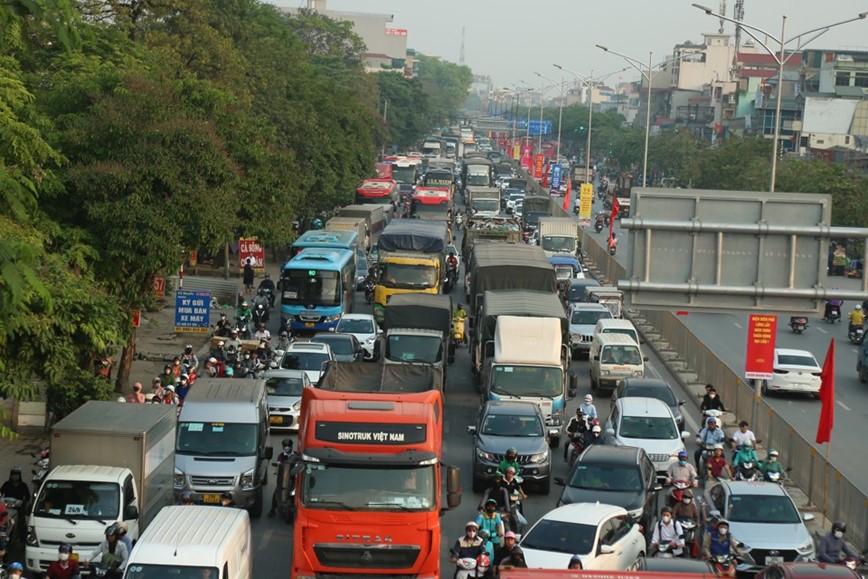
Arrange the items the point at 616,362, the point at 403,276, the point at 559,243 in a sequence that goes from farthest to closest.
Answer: the point at 559,243, the point at 403,276, the point at 616,362

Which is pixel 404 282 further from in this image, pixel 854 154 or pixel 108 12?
pixel 854 154

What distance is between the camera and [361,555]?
55.7 ft

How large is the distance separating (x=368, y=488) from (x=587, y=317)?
25.5 metres

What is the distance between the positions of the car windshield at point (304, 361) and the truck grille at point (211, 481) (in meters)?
10.2

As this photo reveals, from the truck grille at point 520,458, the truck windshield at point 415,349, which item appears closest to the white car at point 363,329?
the truck windshield at point 415,349

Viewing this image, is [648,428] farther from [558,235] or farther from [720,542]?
[558,235]

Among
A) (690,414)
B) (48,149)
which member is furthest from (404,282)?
(48,149)

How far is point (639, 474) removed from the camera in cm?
2238

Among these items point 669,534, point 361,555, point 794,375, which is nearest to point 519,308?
point 794,375

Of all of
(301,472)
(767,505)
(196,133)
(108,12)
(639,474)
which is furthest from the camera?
(108,12)

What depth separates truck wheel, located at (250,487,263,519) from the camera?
22.6 metres

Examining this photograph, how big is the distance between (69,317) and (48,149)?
4235 mm

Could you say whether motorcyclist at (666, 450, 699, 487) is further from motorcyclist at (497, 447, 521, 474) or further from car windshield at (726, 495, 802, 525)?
motorcyclist at (497, 447, 521, 474)

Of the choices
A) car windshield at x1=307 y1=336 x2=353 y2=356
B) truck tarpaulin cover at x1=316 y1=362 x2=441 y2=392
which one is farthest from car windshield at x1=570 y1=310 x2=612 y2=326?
truck tarpaulin cover at x1=316 y1=362 x2=441 y2=392
